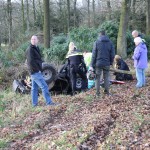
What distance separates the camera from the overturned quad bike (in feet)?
44.7

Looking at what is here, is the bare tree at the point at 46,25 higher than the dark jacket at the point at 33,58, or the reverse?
the bare tree at the point at 46,25

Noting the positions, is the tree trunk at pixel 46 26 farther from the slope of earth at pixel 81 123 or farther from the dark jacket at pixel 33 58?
the dark jacket at pixel 33 58

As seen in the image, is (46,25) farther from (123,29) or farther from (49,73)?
(49,73)

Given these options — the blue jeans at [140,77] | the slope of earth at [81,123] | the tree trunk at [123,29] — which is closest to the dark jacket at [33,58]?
the slope of earth at [81,123]

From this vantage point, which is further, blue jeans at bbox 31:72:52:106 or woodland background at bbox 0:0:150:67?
woodland background at bbox 0:0:150:67

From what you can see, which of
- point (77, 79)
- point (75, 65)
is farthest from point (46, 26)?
point (75, 65)

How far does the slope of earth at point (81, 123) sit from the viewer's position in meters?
7.24

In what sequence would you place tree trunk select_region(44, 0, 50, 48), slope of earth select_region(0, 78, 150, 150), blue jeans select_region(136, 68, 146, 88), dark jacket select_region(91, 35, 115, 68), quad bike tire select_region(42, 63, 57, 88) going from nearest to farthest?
slope of earth select_region(0, 78, 150, 150) → dark jacket select_region(91, 35, 115, 68) → blue jeans select_region(136, 68, 146, 88) → quad bike tire select_region(42, 63, 57, 88) → tree trunk select_region(44, 0, 50, 48)

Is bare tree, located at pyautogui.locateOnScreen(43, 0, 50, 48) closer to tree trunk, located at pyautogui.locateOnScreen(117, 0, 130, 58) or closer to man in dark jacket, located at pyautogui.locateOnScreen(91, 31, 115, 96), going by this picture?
tree trunk, located at pyautogui.locateOnScreen(117, 0, 130, 58)

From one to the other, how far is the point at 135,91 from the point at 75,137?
17.0 ft

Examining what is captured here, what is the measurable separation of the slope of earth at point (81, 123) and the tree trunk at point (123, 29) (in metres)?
9.70

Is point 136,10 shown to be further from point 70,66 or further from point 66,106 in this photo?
point 66,106

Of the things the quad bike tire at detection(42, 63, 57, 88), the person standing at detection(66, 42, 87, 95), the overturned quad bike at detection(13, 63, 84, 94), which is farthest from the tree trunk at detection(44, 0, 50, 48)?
the person standing at detection(66, 42, 87, 95)

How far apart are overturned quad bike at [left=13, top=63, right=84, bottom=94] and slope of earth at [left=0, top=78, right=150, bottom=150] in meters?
1.13
